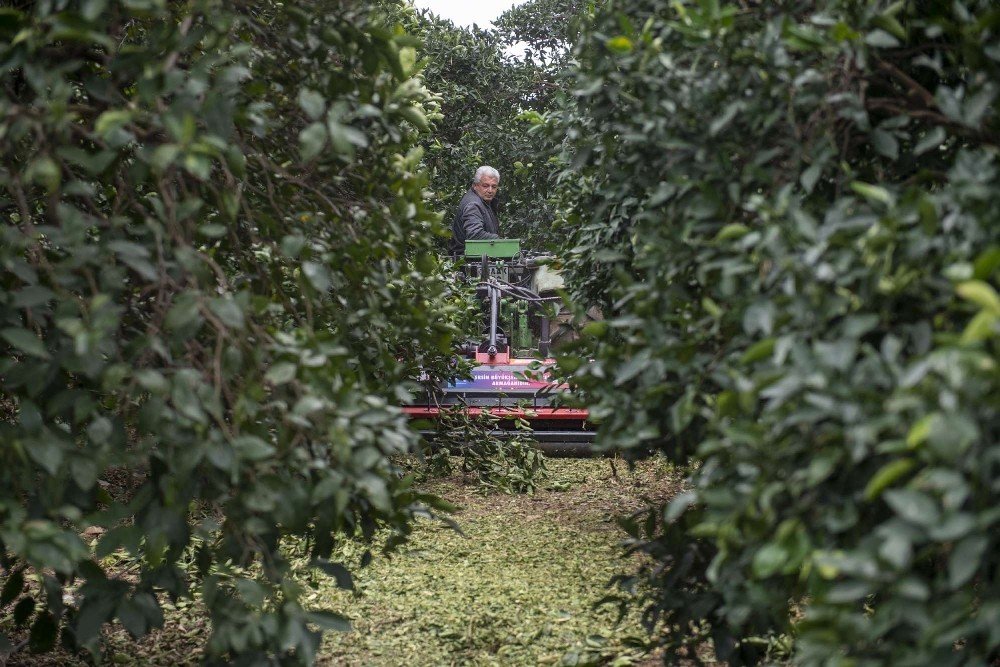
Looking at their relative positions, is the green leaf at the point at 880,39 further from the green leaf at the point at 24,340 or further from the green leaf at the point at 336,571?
the green leaf at the point at 24,340

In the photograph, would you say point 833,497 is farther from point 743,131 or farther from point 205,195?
point 205,195

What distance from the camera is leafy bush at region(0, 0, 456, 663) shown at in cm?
182

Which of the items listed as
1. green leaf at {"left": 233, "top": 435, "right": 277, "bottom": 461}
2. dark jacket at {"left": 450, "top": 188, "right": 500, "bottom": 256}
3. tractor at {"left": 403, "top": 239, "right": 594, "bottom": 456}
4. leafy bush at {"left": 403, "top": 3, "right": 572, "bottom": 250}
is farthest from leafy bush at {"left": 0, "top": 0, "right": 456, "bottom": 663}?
leafy bush at {"left": 403, "top": 3, "right": 572, "bottom": 250}

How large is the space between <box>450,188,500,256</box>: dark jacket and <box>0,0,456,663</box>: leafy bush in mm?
5999

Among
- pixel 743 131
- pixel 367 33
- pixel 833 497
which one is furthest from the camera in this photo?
pixel 367 33

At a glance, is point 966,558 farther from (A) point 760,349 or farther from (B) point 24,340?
(B) point 24,340

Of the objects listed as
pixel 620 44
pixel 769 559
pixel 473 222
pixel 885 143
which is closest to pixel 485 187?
pixel 473 222

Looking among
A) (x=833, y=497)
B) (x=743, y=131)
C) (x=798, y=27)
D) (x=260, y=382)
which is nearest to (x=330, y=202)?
(x=260, y=382)

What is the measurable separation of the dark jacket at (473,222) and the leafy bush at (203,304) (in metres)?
6.00

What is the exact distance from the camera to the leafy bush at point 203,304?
182 cm

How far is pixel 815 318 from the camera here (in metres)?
1.62

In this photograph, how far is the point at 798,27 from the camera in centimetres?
187

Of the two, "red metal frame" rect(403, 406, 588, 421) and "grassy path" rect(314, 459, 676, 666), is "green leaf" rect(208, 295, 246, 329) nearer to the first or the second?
"grassy path" rect(314, 459, 676, 666)

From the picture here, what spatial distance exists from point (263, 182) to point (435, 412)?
13.5 ft
